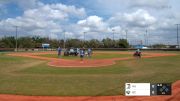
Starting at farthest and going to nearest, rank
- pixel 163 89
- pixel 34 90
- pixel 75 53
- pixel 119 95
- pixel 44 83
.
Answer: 1. pixel 75 53
2. pixel 44 83
3. pixel 34 90
4. pixel 119 95
5. pixel 163 89

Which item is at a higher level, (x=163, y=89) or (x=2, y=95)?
(x=163, y=89)

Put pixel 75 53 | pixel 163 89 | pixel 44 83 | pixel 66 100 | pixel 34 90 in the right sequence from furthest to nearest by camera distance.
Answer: pixel 75 53 < pixel 44 83 < pixel 34 90 < pixel 66 100 < pixel 163 89

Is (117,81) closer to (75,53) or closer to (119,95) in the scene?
(119,95)

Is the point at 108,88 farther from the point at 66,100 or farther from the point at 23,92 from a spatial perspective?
the point at 23,92

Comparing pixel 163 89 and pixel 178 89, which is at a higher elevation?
pixel 163 89

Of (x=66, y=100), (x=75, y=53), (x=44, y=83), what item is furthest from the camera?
(x=75, y=53)

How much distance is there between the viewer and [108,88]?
14.9 metres

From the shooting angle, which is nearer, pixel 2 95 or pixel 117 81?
pixel 2 95

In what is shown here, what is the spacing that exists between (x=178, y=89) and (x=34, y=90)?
290 inches

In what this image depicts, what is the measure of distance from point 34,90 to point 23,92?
27.4 inches

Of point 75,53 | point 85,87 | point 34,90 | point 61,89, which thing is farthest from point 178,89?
point 75,53

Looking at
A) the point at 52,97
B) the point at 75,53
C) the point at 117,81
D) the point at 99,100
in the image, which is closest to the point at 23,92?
the point at 52,97

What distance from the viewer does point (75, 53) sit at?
5141 cm

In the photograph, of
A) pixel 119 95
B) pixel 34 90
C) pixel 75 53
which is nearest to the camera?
pixel 119 95
